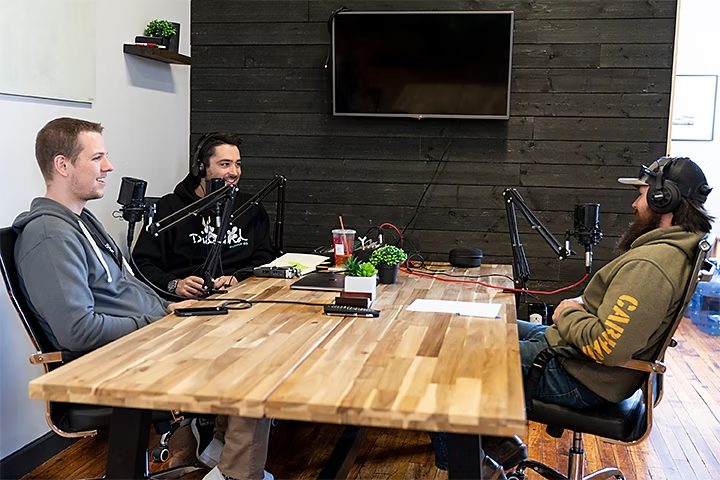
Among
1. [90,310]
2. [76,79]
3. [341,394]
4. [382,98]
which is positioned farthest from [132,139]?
[341,394]

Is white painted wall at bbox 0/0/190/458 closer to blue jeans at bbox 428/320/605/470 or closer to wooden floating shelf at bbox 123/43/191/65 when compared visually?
wooden floating shelf at bbox 123/43/191/65

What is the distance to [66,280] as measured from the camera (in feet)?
7.44

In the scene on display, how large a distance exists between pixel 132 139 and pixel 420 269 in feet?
5.13

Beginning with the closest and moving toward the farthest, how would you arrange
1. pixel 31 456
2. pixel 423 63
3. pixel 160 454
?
pixel 31 456
pixel 160 454
pixel 423 63

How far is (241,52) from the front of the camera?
4254 mm

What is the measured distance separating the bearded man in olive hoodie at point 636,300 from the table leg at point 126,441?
127cm

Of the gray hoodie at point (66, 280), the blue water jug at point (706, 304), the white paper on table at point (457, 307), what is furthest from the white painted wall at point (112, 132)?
the blue water jug at point (706, 304)

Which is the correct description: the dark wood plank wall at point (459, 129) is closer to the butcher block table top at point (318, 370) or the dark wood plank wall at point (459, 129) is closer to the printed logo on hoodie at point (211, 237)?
the printed logo on hoodie at point (211, 237)

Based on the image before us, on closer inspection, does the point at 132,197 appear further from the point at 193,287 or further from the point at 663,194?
the point at 663,194

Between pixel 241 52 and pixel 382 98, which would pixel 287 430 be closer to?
pixel 382 98

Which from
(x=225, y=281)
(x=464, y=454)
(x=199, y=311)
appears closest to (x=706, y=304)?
(x=225, y=281)

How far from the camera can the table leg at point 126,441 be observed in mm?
1764

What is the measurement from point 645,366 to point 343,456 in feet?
3.18

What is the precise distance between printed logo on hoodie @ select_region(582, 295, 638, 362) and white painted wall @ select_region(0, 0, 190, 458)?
6.99ft
